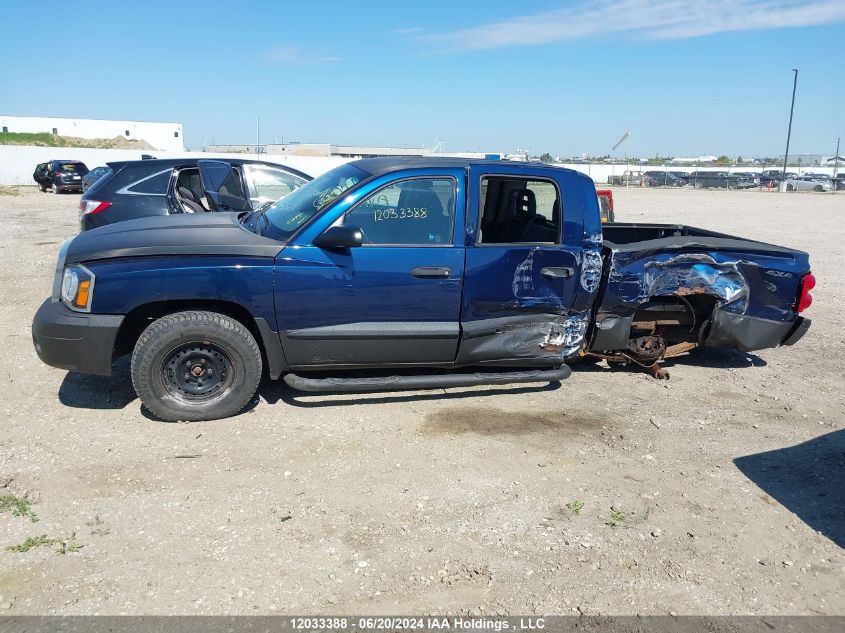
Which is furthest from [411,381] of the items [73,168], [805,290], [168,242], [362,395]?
[73,168]

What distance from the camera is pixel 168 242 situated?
451cm

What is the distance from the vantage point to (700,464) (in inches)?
169

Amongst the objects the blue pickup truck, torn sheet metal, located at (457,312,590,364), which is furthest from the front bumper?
torn sheet metal, located at (457,312,590,364)

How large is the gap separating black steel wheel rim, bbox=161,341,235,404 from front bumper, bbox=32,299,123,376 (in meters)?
0.39

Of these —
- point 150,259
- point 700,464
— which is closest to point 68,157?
point 150,259

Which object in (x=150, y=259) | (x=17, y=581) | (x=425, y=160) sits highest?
A: (x=425, y=160)

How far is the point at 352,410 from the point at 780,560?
2865 millimetres

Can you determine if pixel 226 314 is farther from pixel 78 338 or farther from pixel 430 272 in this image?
pixel 430 272

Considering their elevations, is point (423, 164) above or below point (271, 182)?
above

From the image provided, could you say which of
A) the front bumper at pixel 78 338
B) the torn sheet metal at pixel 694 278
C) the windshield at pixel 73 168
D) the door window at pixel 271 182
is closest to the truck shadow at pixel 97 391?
the front bumper at pixel 78 338

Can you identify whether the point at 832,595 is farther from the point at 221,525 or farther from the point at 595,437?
the point at 221,525

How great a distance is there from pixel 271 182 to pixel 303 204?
4.11 m

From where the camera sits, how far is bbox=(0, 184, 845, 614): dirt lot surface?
2.98m

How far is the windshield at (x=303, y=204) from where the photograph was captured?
4.70 metres
